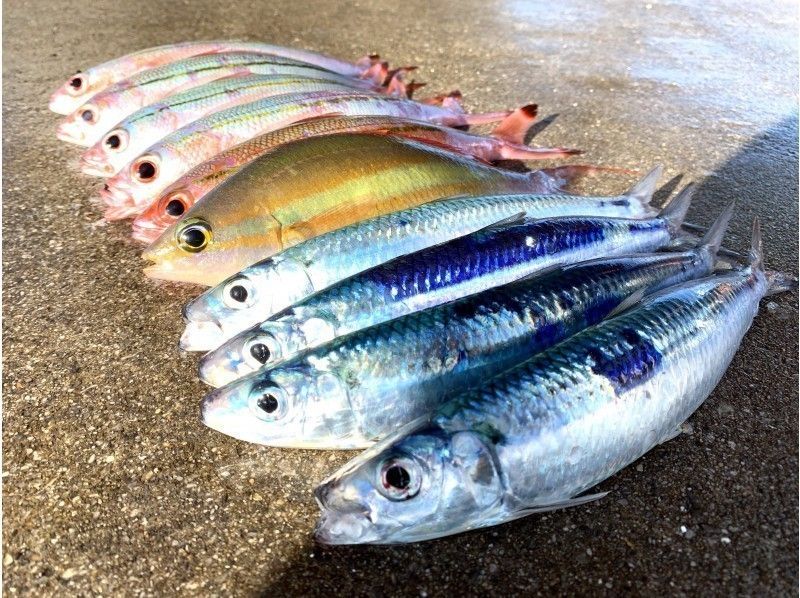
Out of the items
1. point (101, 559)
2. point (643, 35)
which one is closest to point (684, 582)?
point (101, 559)

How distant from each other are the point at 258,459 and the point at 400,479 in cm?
74

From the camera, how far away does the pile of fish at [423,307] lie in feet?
6.37

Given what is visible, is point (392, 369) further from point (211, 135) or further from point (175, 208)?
point (211, 135)

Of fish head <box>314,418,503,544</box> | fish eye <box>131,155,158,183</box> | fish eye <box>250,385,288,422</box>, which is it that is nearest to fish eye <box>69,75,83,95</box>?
fish eye <box>131,155,158,183</box>

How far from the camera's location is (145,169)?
3.55 meters

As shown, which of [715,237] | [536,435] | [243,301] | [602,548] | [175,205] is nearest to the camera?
[536,435]

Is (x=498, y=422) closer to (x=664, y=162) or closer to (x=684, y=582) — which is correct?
(x=684, y=582)

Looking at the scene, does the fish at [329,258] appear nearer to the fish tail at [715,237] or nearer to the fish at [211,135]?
the fish tail at [715,237]

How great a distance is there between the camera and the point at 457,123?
435 cm

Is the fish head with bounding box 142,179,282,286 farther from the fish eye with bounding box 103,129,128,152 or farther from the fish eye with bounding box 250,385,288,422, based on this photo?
the fish eye with bounding box 103,129,128,152

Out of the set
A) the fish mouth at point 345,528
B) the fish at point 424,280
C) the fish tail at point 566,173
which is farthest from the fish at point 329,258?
the fish mouth at point 345,528

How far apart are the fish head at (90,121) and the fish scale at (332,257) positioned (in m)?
2.31

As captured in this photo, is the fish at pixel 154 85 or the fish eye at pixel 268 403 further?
the fish at pixel 154 85

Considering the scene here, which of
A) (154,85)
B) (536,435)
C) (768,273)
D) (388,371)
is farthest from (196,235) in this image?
(768,273)
